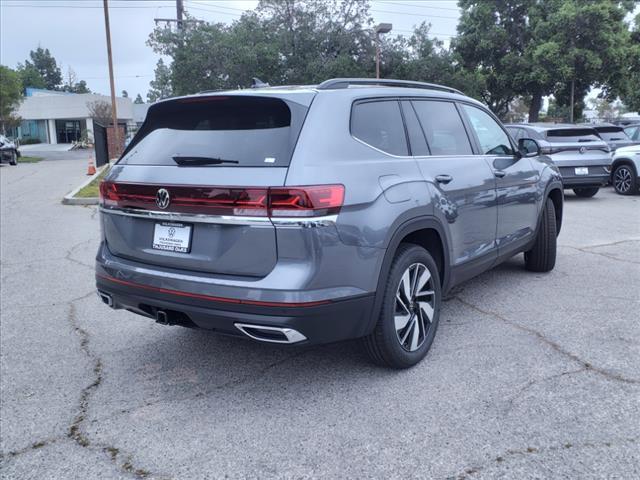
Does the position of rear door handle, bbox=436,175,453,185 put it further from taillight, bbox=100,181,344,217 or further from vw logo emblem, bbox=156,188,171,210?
vw logo emblem, bbox=156,188,171,210

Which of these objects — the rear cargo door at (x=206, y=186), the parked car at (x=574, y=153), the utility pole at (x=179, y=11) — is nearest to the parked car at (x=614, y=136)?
the parked car at (x=574, y=153)

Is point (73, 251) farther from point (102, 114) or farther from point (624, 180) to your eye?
point (102, 114)

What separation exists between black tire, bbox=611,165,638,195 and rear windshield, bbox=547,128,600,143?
1.45 m

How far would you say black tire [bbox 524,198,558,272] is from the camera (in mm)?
6035

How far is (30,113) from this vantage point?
213 ft

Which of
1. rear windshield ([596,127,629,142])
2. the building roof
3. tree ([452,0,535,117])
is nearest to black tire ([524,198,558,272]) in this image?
rear windshield ([596,127,629,142])

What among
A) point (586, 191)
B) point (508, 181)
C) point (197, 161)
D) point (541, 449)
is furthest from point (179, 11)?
point (541, 449)

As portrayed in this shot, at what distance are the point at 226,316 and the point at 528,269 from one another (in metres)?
4.22

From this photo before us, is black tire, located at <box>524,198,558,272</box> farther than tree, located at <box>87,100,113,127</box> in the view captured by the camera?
No

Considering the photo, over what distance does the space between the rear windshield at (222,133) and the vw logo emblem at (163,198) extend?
19 cm

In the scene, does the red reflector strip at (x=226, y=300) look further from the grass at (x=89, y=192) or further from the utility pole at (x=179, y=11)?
the utility pole at (x=179, y=11)

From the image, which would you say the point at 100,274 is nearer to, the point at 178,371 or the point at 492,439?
the point at 178,371

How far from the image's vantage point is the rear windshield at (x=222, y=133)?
3.23 meters

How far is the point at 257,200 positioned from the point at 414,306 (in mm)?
1396
